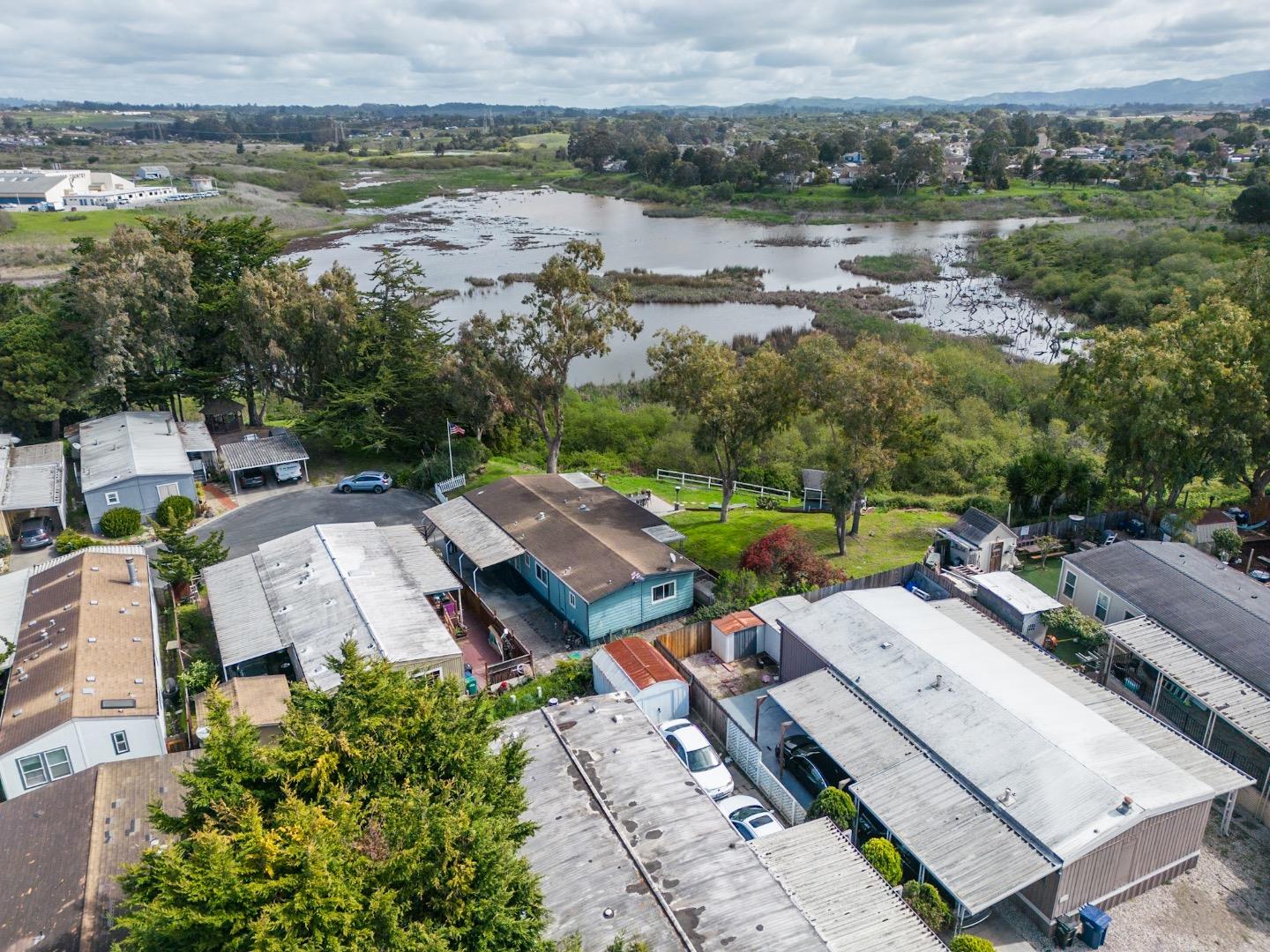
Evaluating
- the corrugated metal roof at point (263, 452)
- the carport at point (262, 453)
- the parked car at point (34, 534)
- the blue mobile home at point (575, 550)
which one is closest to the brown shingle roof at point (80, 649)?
the parked car at point (34, 534)

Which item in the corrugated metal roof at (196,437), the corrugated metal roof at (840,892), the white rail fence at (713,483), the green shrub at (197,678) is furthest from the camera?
the white rail fence at (713,483)

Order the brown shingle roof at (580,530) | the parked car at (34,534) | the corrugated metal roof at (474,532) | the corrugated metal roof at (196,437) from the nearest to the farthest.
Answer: the brown shingle roof at (580,530) → the corrugated metal roof at (474,532) → the parked car at (34,534) → the corrugated metal roof at (196,437)

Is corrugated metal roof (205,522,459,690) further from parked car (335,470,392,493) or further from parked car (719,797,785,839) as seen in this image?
parked car (335,470,392,493)

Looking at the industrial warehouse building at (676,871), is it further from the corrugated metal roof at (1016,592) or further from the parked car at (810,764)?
the corrugated metal roof at (1016,592)

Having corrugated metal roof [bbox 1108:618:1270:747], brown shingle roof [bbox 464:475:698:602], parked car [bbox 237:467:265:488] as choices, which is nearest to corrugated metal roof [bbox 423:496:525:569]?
brown shingle roof [bbox 464:475:698:602]

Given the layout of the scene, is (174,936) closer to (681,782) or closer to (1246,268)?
(681,782)

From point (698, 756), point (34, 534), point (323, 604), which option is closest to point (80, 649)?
point (323, 604)
